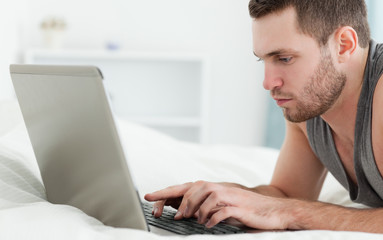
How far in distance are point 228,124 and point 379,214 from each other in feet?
11.6

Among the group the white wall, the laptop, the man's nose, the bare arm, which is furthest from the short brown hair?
the white wall

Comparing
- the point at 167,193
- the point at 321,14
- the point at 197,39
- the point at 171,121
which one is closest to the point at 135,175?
the point at 167,193

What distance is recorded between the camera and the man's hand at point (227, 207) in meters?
1.10

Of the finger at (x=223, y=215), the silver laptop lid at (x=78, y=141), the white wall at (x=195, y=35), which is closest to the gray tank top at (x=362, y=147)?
the finger at (x=223, y=215)

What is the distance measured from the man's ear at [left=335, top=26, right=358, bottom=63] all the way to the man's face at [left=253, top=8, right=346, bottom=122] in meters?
0.04

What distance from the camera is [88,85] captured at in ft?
2.98

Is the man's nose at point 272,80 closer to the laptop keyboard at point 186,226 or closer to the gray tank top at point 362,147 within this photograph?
the gray tank top at point 362,147

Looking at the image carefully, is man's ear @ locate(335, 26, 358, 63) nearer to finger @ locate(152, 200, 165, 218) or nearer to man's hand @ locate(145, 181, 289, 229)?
man's hand @ locate(145, 181, 289, 229)

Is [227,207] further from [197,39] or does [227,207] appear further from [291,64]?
[197,39]

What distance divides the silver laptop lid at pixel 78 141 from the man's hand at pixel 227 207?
17 centimetres

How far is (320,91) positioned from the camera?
1446 millimetres

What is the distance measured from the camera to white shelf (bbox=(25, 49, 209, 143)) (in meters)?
4.39

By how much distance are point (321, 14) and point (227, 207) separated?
24.2 inches

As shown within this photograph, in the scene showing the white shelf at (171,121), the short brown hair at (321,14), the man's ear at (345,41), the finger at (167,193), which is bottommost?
the white shelf at (171,121)
